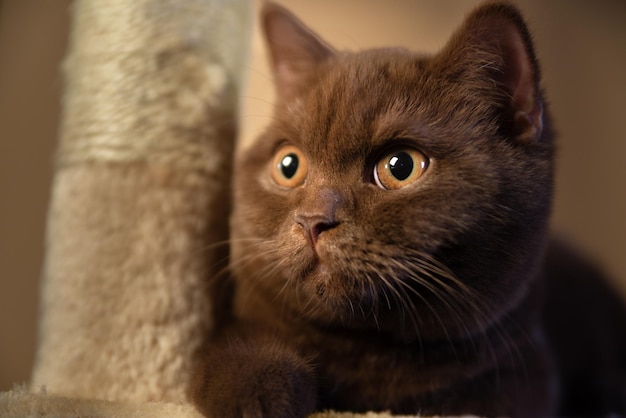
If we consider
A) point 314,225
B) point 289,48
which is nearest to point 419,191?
point 314,225

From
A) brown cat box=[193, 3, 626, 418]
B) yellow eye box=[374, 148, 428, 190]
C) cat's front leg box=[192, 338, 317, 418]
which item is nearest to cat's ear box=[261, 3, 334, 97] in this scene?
brown cat box=[193, 3, 626, 418]

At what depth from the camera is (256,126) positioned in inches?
54.4

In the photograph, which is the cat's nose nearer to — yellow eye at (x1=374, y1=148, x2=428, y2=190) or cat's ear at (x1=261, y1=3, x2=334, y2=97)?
yellow eye at (x1=374, y1=148, x2=428, y2=190)

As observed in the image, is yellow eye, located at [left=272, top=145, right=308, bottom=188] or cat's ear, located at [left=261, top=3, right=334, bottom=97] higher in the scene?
cat's ear, located at [left=261, top=3, right=334, bottom=97]

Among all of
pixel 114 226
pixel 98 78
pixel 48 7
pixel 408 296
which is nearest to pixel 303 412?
pixel 408 296

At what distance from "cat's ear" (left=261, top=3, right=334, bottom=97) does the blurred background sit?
0.08 metres

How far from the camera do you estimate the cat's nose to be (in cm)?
76

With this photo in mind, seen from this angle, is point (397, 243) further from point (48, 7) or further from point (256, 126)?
point (48, 7)

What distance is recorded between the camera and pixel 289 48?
1.12 metres

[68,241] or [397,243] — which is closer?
[397,243]

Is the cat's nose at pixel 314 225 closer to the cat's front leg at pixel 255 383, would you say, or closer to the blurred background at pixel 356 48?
the cat's front leg at pixel 255 383

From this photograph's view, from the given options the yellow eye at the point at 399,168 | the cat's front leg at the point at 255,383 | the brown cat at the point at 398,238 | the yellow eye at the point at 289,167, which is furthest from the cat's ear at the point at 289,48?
the cat's front leg at the point at 255,383

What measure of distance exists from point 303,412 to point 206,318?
37 cm

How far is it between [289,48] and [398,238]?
56cm
